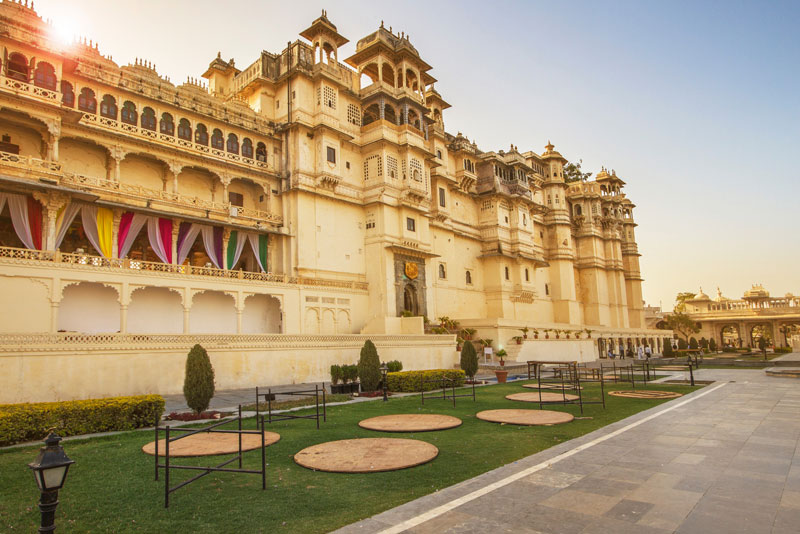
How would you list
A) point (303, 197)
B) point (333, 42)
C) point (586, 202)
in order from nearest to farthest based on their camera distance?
point (303, 197), point (333, 42), point (586, 202)

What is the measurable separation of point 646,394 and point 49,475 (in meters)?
16.6

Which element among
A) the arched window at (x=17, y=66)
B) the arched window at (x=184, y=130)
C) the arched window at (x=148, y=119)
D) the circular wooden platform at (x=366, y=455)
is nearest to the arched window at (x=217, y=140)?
the arched window at (x=184, y=130)

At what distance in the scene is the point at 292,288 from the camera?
2781 cm

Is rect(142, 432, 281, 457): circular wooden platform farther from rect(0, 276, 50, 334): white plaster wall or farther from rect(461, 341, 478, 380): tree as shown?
rect(461, 341, 478, 380): tree

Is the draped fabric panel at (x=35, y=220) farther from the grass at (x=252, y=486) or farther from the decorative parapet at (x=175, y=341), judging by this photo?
the grass at (x=252, y=486)

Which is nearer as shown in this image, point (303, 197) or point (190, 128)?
point (190, 128)

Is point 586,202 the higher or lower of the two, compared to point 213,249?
higher

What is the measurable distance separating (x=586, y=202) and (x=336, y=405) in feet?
184

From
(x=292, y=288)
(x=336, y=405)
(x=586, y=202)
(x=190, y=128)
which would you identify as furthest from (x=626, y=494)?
(x=586, y=202)

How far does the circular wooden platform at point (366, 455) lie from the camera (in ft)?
24.5

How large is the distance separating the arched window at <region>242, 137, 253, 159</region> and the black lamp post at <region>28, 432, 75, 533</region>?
92.5 ft

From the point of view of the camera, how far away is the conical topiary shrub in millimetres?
13648

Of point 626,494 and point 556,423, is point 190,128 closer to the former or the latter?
point 556,423

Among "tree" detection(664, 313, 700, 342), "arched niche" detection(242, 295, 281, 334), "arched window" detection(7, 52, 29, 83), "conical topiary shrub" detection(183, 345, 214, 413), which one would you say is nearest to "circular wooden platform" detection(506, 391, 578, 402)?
"conical topiary shrub" detection(183, 345, 214, 413)
